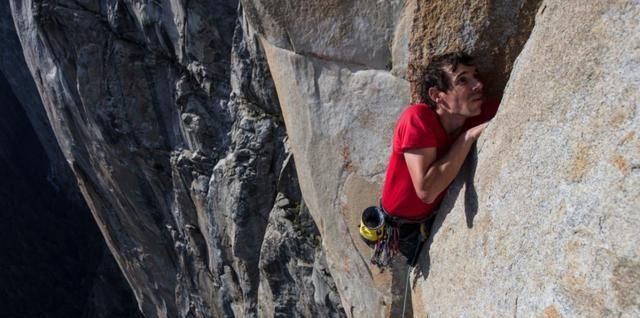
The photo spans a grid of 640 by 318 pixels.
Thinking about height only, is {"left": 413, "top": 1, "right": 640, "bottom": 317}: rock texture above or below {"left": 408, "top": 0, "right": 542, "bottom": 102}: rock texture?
below

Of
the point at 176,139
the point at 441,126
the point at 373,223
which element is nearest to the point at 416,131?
the point at 441,126

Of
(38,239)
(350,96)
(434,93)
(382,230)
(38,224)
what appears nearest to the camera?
(434,93)

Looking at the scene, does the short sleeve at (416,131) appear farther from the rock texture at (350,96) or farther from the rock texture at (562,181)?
the rock texture at (350,96)

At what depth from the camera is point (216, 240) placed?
31.5 ft

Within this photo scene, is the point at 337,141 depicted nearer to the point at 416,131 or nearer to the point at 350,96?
the point at 350,96

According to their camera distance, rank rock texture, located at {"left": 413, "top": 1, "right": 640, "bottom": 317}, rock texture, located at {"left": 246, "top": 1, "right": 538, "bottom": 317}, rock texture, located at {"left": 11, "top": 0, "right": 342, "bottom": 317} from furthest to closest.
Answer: rock texture, located at {"left": 11, "top": 0, "right": 342, "bottom": 317} → rock texture, located at {"left": 246, "top": 1, "right": 538, "bottom": 317} → rock texture, located at {"left": 413, "top": 1, "right": 640, "bottom": 317}

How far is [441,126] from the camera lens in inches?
131

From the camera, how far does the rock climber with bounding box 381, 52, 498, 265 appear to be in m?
3.20

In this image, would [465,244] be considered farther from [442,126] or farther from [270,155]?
[270,155]

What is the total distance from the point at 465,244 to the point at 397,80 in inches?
52.0

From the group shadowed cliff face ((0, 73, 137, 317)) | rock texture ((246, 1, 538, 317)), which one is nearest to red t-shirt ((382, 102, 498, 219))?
rock texture ((246, 1, 538, 317))

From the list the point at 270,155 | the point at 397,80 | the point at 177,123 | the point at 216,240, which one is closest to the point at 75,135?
the point at 177,123

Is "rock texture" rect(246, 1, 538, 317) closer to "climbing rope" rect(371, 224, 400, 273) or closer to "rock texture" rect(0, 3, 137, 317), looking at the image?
"climbing rope" rect(371, 224, 400, 273)

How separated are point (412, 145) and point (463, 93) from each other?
1.36 ft
